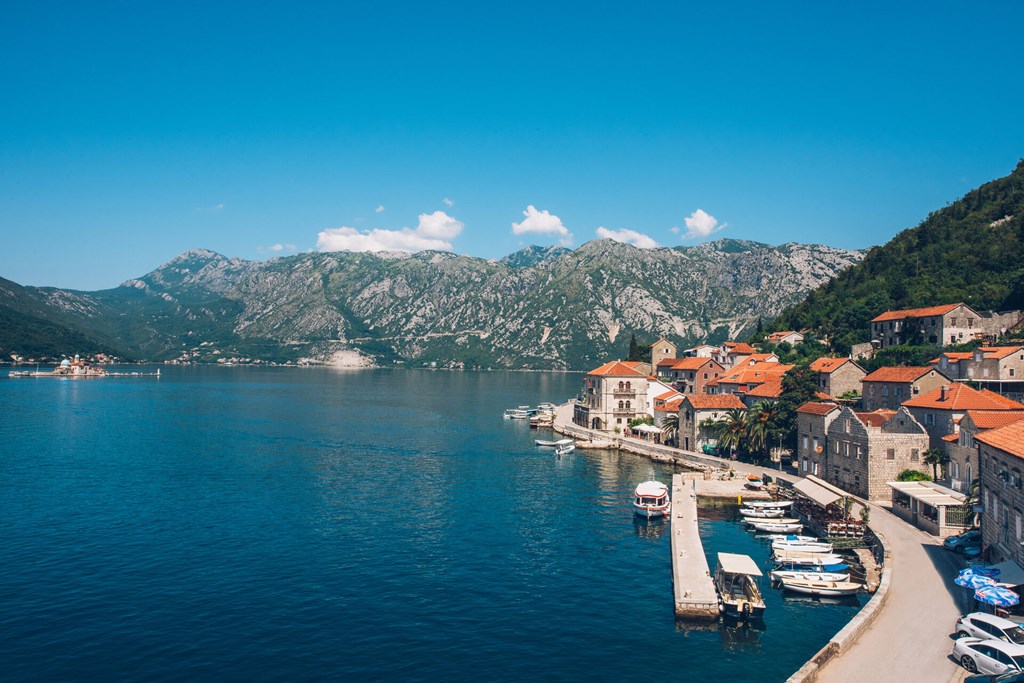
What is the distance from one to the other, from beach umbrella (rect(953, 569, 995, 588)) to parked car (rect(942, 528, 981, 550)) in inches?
481

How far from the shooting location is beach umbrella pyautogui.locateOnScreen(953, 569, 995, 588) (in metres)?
34.0

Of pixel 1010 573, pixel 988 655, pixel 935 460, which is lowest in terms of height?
pixel 988 655

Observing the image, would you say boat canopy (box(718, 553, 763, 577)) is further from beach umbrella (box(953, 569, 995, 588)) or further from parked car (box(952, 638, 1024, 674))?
parked car (box(952, 638, 1024, 674))

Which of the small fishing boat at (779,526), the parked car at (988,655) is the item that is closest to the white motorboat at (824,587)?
the parked car at (988,655)

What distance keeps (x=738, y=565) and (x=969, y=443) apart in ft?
87.5

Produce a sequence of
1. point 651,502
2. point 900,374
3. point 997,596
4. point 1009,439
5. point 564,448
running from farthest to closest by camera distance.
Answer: point 564,448 → point 900,374 → point 651,502 → point 1009,439 → point 997,596

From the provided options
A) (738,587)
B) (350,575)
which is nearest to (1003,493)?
(738,587)

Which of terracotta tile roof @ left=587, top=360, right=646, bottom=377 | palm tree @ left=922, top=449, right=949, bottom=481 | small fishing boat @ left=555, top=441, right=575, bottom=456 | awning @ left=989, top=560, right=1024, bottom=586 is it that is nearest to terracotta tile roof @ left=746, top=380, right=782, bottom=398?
terracotta tile roof @ left=587, top=360, right=646, bottom=377

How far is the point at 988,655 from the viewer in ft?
93.7

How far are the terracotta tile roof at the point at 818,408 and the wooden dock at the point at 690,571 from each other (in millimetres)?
18937

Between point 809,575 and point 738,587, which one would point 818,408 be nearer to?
point 809,575

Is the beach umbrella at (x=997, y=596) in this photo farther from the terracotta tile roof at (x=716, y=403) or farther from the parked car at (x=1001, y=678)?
the terracotta tile roof at (x=716, y=403)

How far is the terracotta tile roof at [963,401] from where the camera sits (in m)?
65.1

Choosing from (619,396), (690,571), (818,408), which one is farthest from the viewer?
(619,396)
